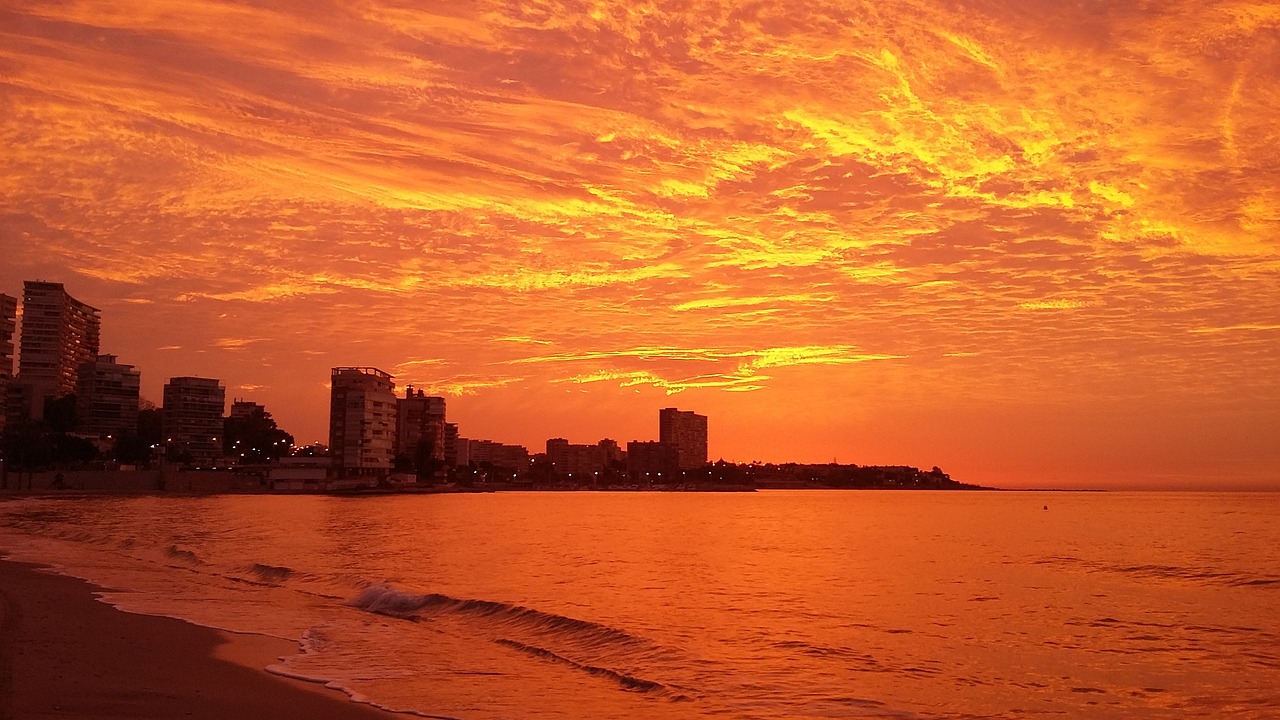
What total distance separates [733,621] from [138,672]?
14747 mm

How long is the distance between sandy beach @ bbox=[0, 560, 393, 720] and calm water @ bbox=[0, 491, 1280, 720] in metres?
0.94

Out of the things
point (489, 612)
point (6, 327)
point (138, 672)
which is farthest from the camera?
point (6, 327)

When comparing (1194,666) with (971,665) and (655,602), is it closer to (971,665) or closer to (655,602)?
(971,665)

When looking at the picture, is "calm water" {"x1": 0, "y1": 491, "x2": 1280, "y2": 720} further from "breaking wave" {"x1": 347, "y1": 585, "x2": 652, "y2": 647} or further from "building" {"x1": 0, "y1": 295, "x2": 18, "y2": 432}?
"building" {"x1": 0, "y1": 295, "x2": 18, "y2": 432}

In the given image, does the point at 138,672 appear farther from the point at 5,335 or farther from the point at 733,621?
the point at 5,335

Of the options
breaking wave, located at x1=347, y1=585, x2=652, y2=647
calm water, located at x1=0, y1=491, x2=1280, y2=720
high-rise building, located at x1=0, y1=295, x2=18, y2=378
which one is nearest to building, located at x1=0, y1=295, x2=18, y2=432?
high-rise building, located at x1=0, y1=295, x2=18, y2=378

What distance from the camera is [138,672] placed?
49.5 feet

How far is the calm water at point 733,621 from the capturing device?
53.1 feet

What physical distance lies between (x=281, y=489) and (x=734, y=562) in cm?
17274

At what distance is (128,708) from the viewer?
12.4 meters

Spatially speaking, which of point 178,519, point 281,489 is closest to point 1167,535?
point 178,519

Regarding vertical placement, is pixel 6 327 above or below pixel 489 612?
above

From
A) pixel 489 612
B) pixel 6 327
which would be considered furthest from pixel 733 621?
pixel 6 327

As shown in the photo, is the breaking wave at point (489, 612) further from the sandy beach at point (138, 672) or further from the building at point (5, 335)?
the building at point (5, 335)
